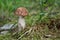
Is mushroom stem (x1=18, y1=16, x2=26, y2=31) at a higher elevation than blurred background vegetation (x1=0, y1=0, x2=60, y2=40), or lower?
lower

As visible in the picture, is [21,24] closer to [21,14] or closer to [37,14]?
[21,14]

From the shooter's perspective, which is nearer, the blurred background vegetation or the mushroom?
the mushroom

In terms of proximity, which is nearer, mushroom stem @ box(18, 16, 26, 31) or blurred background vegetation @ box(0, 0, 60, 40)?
mushroom stem @ box(18, 16, 26, 31)

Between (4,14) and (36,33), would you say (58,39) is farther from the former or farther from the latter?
(4,14)

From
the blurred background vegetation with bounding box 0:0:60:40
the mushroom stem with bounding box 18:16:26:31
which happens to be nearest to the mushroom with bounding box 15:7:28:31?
the mushroom stem with bounding box 18:16:26:31

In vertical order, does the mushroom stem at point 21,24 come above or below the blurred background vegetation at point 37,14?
below

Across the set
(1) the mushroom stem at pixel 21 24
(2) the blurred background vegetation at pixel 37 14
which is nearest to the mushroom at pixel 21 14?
(1) the mushroom stem at pixel 21 24

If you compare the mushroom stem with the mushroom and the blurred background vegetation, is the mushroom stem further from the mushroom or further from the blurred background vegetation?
the blurred background vegetation

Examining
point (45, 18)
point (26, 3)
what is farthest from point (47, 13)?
point (26, 3)

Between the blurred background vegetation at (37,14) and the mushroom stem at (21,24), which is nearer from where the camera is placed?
the mushroom stem at (21,24)

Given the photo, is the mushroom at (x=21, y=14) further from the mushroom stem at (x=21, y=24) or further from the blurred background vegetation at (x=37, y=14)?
the blurred background vegetation at (x=37, y=14)

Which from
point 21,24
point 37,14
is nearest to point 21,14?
point 21,24
